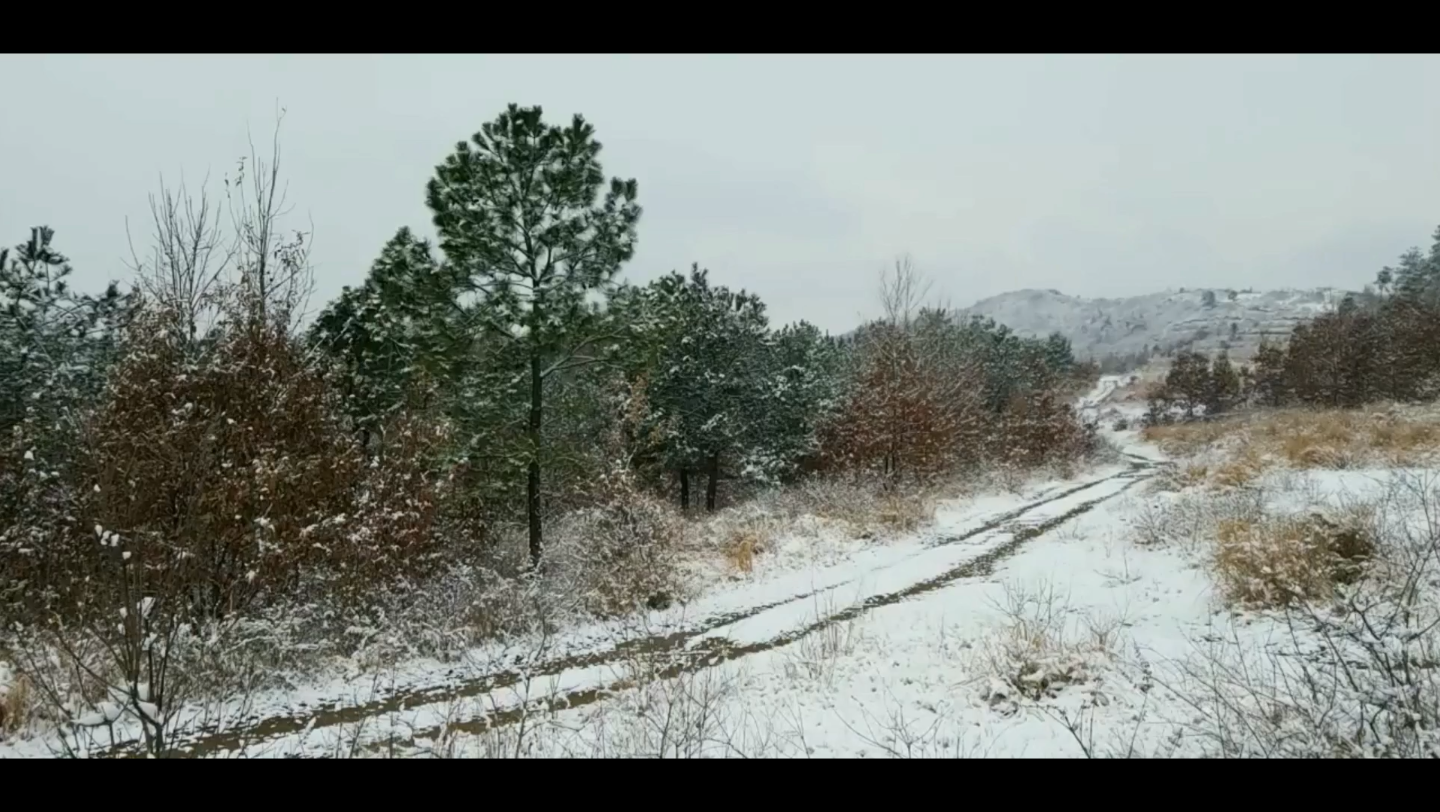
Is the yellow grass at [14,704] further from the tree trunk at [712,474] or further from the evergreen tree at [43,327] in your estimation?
the tree trunk at [712,474]

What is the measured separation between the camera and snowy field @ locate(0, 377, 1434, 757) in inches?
171

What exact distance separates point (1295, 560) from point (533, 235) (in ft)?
34.1

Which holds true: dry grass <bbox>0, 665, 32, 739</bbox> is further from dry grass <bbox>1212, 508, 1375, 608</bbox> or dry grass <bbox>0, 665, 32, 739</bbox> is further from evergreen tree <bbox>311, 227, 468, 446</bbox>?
dry grass <bbox>1212, 508, 1375, 608</bbox>

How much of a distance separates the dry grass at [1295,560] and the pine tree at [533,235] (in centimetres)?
894

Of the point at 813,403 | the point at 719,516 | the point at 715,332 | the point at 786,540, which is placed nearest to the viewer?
the point at 786,540

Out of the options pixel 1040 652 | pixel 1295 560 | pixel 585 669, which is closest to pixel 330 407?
pixel 585 669

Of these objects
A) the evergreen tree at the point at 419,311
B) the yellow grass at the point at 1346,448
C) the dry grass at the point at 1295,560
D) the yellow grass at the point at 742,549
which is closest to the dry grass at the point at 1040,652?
the dry grass at the point at 1295,560

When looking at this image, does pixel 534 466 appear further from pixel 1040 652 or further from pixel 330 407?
pixel 1040 652

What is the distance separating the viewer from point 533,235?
34.9 feet

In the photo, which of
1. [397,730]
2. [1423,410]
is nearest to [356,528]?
[397,730]

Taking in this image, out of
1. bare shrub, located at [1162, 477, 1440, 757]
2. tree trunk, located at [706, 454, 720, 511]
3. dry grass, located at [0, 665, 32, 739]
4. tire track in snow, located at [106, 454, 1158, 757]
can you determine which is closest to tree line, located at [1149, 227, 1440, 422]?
tree trunk, located at [706, 454, 720, 511]

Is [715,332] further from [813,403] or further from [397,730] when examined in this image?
[397,730]

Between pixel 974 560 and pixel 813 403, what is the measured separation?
12808 mm
